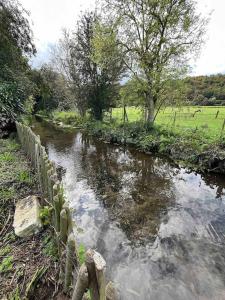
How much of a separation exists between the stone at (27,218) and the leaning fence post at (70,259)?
1182mm

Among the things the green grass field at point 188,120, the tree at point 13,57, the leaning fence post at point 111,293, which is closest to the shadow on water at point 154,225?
the leaning fence post at point 111,293

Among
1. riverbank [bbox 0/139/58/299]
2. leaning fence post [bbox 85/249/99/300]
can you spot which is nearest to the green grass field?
riverbank [bbox 0/139/58/299]

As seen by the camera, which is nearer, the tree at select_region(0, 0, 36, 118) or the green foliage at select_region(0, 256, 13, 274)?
the green foliage at select_region(0, 256, 13, 274)

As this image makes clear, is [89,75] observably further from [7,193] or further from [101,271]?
[101,271]

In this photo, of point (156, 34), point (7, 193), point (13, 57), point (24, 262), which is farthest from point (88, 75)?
point (24, 262)

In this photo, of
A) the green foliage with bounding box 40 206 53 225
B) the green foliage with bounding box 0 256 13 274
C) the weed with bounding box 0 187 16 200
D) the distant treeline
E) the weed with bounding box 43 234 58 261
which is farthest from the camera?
the distant treeline

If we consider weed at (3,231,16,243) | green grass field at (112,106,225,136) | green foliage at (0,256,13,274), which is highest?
green foliage at (0,256,13,274)

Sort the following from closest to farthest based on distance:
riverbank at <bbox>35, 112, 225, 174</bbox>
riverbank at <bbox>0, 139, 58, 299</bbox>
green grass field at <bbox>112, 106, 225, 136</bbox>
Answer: riverbank at <bbox>0, 139, 58, 299</bbox>, riverbank at <bbox>35, 112, 225, 174</bbox>, green grass field at <bbox>112, 106, 225, 136</bbox>

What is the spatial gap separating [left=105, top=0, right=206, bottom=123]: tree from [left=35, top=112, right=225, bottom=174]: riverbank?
2.91 metres

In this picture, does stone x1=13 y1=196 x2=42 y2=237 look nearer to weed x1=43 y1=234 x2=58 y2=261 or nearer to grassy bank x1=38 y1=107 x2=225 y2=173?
weed x1=43 y1=234 x2=58 y2=261

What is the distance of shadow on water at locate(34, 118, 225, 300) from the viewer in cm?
338

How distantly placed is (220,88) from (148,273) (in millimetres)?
40395

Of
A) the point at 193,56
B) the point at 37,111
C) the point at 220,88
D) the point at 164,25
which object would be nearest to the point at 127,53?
the point at 164,25

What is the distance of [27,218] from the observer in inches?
125
